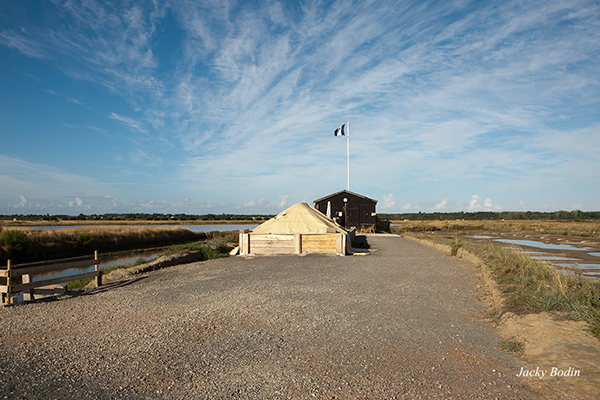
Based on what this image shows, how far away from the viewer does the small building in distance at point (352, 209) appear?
38406mm

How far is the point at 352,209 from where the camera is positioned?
127 feet

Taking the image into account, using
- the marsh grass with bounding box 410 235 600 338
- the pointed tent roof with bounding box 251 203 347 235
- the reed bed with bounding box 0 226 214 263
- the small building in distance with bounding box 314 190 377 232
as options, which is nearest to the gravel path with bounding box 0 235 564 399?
the marsh grass with bounding box 410 235 600 338

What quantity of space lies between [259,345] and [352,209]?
111ft

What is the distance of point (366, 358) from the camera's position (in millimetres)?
4883

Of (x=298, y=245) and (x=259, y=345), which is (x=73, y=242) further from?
(x=259, y=345)

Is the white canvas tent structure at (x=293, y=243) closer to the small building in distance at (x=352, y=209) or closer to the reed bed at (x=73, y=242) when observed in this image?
the reed bed at (x=73, y=242)

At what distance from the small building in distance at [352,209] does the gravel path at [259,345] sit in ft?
93.2

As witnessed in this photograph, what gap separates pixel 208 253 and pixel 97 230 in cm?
2127

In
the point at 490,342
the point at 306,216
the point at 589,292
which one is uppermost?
the point at 306,216

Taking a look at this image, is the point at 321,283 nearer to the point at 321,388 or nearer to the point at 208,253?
the point at 321,388

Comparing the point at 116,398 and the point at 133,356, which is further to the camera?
the point at 133,356

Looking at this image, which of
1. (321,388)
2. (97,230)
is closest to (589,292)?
(321,388)

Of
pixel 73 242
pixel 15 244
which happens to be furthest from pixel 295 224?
pixel 73 242

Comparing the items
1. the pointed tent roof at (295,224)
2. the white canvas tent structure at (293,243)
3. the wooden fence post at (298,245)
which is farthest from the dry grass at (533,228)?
the wooden fence post at (298,245)
